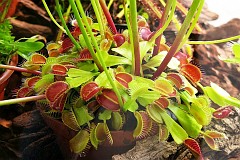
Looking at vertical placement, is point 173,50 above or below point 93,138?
above

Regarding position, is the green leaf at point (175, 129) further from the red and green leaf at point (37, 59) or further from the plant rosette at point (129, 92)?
Answer: the red and green leaf at point (37, 59)

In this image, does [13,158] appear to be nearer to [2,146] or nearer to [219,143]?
[2,146]

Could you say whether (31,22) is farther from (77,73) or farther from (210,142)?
(210,142)

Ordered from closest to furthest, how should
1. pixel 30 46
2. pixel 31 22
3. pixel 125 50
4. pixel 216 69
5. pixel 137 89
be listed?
pixel 137 89
pixel 125 50
pixel 30 46
pixel 216 69
pixel 31 22

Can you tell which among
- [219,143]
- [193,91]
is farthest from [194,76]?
[219,143]

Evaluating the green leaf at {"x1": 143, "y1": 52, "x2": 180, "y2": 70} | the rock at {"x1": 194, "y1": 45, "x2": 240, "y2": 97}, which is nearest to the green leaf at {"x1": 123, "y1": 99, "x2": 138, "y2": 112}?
the green leaf at {"x1": 143, "y1": 52, "x2": 180, "y2": 70}

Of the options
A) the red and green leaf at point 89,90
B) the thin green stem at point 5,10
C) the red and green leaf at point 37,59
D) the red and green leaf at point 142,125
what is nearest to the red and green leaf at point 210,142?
the red and green leaf at point 142,125

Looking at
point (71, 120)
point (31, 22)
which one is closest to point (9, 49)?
point (31, 22)
